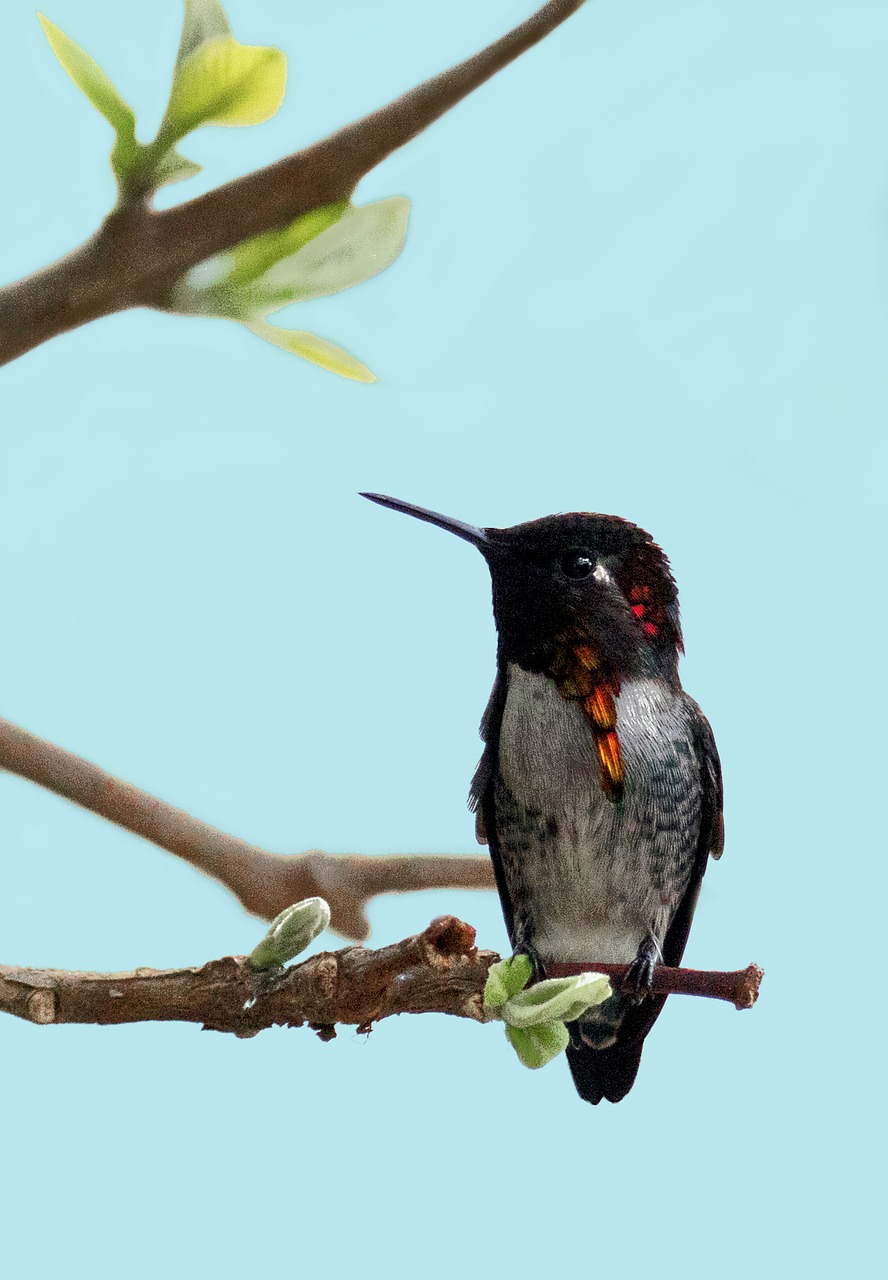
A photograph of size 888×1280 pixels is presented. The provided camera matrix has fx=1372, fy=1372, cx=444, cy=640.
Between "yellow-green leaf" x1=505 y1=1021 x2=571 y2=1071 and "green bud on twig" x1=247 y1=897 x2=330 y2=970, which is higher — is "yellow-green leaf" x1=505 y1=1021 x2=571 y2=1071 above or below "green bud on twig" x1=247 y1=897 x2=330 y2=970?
below

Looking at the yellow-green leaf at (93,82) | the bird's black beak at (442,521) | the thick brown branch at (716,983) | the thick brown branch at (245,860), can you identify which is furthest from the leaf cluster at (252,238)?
the thick brown branch at (716,983)

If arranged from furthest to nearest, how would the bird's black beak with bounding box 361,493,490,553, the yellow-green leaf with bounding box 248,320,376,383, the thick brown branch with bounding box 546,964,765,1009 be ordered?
the yellow-green leaf with bounding box 248,320,376,383, the bird's black beak with bounding box 361,493,490,553, the thick brown branch with bounding box 546,964,765,1009

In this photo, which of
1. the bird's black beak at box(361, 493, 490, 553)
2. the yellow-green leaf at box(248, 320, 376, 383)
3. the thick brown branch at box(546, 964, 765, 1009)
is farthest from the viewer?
the yellow-green leaf at box(248, 320, 376, 383)

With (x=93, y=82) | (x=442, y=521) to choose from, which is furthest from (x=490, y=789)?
(x=93, y=82)

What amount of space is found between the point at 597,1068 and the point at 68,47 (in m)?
0.55

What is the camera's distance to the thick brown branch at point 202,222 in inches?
24.0

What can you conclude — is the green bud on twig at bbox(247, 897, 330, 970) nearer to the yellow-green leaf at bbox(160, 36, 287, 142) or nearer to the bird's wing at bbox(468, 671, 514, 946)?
the bird's wing at bbox(468, 671, 514, 946)

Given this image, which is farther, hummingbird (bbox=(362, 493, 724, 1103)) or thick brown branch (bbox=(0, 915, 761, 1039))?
hummingbird (bbox=(362, 493, 724, 1103))

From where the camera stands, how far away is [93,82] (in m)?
0.62

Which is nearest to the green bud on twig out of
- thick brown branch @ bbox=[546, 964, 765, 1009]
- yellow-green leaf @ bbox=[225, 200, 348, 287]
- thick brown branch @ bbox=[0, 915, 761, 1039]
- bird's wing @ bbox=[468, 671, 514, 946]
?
thick brown branch @ bbox=[0, 915, 761, 1039]

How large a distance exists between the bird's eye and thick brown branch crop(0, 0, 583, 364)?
8.1 inches

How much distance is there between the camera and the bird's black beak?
1.92 ft

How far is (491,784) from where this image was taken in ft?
2.39

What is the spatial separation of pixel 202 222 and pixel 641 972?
402 millimetres
